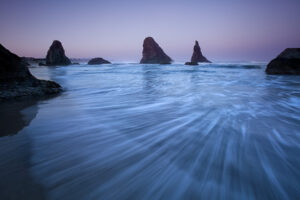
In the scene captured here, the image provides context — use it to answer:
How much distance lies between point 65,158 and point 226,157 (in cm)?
176

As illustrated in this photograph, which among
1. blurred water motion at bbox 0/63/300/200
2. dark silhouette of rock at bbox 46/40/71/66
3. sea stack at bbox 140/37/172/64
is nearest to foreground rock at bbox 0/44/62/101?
blurred water motion at bbox 0/63/300/200

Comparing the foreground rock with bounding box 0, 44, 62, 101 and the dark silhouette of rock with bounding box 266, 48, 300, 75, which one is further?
the dark silhouette of rock with bounding box 266, 48, 300, 75

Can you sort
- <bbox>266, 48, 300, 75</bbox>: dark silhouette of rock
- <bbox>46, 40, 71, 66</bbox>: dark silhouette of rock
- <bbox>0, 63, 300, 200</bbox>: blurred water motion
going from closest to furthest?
<bbox>0, 63, 300, 200</bbox>: blurred water motion → <bbox>266, 48, 300, 75</bbox>: dark silhouette of rock → <bbox>46, 40, 71, 66</bbox>: dark silhouette of rock

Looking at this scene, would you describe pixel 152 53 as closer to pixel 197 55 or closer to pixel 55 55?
pixel 197 55

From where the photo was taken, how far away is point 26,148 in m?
1.67

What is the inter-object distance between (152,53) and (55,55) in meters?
50.0

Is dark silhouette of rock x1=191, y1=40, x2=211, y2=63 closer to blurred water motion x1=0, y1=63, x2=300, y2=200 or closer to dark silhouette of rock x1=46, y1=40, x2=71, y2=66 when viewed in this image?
dark silhouette of rock x1=46, y1=40, x2=71, y2=66

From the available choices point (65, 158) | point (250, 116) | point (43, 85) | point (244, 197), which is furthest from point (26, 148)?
point (43, 85)

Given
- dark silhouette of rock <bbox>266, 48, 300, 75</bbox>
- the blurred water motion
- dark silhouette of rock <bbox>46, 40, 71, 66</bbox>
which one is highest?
dark silhouette of rock <bbox>46, 40, 71, 66</bbox>

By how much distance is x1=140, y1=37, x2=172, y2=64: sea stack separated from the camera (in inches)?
3334

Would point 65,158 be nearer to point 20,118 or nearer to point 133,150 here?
point 133,150

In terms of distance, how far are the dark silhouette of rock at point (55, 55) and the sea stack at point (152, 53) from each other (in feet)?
146

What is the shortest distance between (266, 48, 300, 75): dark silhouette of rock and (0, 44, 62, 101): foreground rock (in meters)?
17.7

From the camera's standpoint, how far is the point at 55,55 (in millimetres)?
55062
